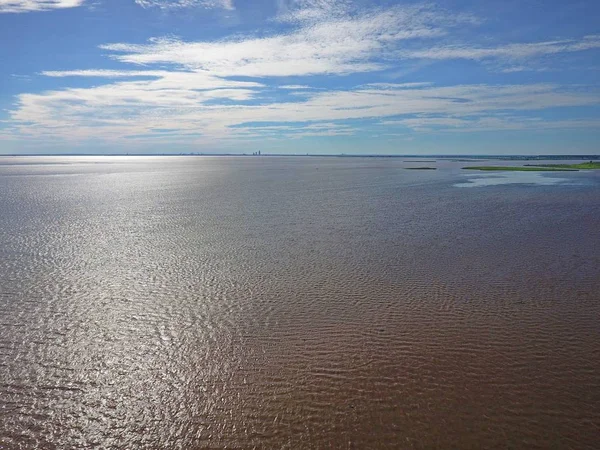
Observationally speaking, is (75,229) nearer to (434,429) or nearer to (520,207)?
(434,429)

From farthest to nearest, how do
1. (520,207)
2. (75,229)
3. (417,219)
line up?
(520,207), (417,219), (75,229)

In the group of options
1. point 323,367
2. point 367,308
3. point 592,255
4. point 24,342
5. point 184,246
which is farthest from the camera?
point 184,246

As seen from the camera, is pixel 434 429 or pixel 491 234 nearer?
pixel 434 429

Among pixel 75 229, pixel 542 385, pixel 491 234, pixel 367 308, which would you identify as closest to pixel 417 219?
pixel 491 234

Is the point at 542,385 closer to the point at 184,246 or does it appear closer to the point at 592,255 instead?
the point at 592,255

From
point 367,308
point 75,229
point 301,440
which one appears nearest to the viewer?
point 301,440

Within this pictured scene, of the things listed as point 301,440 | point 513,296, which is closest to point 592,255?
point 513,296
